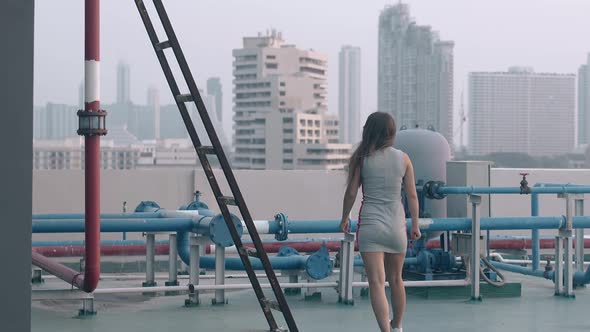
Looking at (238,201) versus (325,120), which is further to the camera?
(325,120)

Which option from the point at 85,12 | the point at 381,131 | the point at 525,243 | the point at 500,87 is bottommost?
the point at 525,243

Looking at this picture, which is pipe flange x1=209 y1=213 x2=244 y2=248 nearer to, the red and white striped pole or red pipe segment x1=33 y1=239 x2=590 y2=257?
red pipe segment x1=33 y1=239 x2=590 y2=257

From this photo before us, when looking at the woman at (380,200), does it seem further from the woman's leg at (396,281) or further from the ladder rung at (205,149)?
the ladder rung at (205,149)

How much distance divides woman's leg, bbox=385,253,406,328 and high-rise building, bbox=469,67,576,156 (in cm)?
8094

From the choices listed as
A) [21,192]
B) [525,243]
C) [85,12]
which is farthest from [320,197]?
[21,192]

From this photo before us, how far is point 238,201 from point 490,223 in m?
3.12

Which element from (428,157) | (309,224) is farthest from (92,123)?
(428,157)

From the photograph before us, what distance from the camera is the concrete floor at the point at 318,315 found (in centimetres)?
597

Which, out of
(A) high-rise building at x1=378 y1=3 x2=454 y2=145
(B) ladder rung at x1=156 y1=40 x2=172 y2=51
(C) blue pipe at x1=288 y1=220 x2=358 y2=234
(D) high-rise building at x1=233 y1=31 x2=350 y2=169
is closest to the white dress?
(B) ladder rung at x1=156 y1=40 x2=172 y2=51

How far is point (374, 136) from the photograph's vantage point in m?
4.93

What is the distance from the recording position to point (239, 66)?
85.8m

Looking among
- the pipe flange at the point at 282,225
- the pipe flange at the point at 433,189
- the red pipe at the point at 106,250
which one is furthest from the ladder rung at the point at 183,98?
the red pipe at the point at 106,250

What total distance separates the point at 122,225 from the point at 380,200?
226 cm

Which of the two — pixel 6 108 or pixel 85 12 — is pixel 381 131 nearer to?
pixel 85 12
